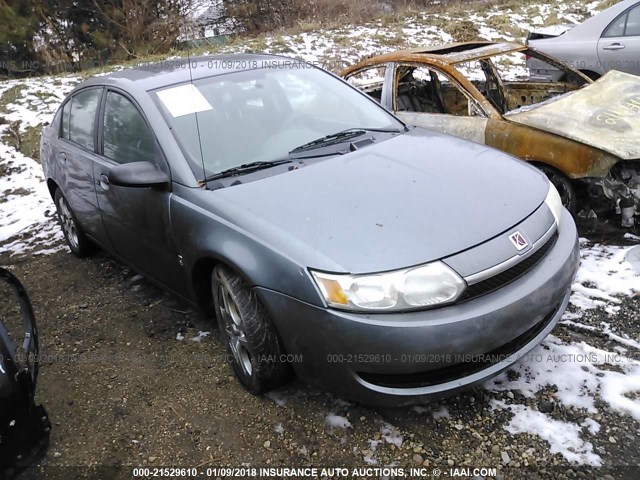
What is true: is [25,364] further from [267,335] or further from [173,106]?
[173,106]

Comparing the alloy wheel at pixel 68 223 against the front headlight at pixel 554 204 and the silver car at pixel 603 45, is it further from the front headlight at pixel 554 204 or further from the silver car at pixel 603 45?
the silver car at pixel 603 45

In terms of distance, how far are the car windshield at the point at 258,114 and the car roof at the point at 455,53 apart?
120cm

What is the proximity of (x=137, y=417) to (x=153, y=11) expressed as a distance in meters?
15.7

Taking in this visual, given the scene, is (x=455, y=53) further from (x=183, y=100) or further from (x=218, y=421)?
(x=218, y=421)

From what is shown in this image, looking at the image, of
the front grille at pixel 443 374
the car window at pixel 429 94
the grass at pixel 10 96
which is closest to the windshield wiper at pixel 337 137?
the front grille at pixel 443 374

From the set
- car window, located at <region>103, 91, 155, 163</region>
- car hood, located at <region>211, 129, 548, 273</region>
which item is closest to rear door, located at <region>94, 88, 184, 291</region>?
car window, located at <region>103, 91, 155, 163</region>

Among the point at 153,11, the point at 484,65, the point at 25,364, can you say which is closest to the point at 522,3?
the point at 153,11

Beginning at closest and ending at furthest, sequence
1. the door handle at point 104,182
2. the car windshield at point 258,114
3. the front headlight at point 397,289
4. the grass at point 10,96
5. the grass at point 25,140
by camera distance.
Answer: the front headlight at point 397,289 < the car windshield at point 258,114 < the door handle at point 104,182 < the grass at point 25,140 < the grass at point 10,96

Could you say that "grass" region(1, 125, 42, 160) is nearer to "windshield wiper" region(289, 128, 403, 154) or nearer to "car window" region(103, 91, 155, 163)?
"car window" region(103, 91, 155, 163)

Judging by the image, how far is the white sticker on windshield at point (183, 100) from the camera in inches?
121

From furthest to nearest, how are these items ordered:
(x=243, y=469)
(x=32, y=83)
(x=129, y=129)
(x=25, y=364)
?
1. (x=32, y=83)
2. (x=129, y=129)
3. (x=243, y=469)
4. (x=25, y=364)

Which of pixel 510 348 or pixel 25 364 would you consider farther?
pixel 510 348

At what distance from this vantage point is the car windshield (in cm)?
293

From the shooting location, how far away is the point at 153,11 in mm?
16000
